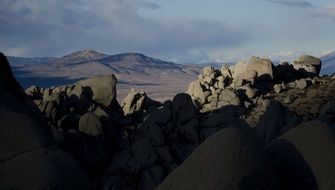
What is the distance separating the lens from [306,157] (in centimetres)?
1415

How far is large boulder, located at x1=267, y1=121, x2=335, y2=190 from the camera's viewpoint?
1386cm

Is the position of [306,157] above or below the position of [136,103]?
above

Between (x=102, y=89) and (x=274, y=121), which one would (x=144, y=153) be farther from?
(x=102, y=89)

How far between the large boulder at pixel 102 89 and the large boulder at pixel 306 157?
120 ft

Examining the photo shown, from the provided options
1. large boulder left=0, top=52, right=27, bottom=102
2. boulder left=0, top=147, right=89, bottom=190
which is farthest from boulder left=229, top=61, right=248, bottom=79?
boulder left=0, top=147, right=89, bottom=190

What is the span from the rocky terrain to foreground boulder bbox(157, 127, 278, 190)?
0.09 feet

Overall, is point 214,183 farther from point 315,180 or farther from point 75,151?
point 75,151

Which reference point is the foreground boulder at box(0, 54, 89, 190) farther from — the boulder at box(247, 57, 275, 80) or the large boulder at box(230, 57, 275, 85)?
the boulder at box(247, 57, 275, 80)

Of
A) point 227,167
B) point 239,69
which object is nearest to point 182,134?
point 239,69

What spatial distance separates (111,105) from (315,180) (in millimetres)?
38180

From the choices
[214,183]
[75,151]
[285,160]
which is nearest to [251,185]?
[214,183]

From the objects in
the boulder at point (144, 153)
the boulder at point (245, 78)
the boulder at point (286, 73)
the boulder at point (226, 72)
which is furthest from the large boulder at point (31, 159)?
the boulder at point (286, 73)

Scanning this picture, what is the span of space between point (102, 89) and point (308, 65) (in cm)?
3188

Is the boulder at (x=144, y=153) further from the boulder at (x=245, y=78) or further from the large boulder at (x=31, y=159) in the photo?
the boulder at (x=245, y=78)
